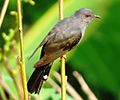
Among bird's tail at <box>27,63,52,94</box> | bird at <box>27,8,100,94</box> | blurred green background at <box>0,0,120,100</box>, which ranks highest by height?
bird at <box>27,8,100,94</box>

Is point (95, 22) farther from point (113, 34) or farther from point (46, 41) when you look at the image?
point (46, 41)

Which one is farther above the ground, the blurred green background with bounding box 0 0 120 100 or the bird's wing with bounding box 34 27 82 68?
the bird's wing with bounding box 34 27 82 68

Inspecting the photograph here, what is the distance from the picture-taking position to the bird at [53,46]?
2.46m

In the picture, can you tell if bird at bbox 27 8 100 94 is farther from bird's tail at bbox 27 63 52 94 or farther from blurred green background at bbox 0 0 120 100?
blurred green background at bbox 0 0 120 100

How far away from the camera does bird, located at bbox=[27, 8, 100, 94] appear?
2455mm

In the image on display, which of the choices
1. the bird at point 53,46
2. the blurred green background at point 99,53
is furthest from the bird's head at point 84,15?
the blurred green background at point 99,53

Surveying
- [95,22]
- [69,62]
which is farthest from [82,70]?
[95,22]

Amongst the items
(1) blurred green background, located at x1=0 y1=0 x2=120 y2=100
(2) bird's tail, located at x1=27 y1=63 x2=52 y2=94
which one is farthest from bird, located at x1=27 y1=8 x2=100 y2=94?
(1) blurred green background, located at x1=0 y1=0 x2=120 y2=100

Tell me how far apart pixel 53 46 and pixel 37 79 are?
15cm

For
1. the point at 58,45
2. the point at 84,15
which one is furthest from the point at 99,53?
the point at 58,45

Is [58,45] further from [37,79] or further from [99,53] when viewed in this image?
[99,53]

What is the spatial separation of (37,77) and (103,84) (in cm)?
233

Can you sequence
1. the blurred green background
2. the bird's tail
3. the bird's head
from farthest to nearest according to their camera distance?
the blurred green background < the bird's head < the bird's tail

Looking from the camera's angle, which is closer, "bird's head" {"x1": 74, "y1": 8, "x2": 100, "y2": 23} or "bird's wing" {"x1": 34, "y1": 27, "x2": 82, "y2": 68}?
"bird's wing" {"x1": 34, "y1": 27, "x2": 82, "y2": 68}
